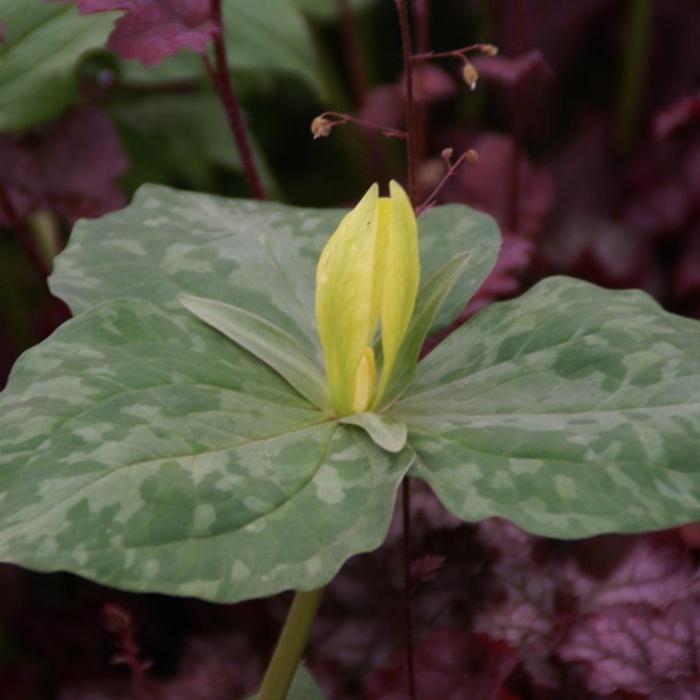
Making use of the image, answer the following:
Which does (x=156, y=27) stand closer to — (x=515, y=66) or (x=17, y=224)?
(x=17, y=224)

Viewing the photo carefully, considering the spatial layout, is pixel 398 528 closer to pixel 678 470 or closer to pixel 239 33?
pixel 678 470

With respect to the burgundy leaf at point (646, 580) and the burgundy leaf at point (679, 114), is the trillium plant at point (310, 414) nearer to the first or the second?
the burgundy leaf at point (646, 580)

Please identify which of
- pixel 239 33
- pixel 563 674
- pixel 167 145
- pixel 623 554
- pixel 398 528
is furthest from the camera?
pixel 167 145

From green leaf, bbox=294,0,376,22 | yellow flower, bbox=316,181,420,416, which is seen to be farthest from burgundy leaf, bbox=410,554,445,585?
green leaf, bbox=294,0,376,22

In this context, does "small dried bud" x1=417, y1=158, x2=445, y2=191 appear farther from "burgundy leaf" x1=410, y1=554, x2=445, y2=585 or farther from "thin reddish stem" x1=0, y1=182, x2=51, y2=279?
"burgundy leaf" x1=410, y1=554, x2=445, y2=585

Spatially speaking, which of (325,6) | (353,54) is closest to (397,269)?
(353,54)

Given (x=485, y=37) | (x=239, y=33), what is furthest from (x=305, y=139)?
(x=239, y=33)
